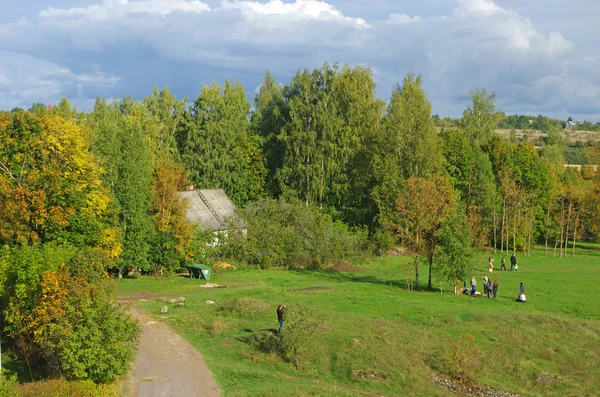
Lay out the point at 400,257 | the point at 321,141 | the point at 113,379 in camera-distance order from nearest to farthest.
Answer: the point at 113,379 < the point at 400,257 < the point at 321,141

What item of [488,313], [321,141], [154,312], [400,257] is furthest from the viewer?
[321,141]

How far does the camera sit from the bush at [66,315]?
2417 centimetres

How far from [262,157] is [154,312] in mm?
43819

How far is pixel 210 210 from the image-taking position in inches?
2443

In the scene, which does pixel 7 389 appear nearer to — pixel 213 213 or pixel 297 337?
pixel 297 337

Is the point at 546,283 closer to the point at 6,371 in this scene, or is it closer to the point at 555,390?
the point at 555,390

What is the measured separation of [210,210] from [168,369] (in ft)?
116

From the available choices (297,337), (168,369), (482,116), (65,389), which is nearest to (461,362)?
(297,337)

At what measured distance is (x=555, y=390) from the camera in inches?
1152

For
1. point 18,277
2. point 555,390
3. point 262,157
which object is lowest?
point 555,390

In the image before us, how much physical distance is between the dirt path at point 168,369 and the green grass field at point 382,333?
2.37ft

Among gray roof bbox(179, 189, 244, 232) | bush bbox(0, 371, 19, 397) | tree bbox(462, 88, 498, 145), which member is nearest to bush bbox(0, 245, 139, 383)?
bush bbox(0, 371, 19, 397)

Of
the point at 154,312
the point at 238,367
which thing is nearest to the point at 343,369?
the point at 238,367

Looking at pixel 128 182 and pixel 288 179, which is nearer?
pixel 128 182
